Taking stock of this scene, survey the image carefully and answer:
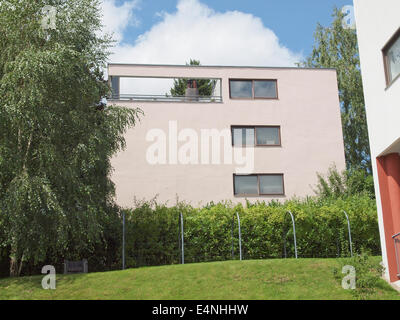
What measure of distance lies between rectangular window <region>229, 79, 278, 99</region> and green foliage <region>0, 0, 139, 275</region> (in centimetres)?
1026

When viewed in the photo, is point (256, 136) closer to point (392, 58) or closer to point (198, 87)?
point (392, 58)

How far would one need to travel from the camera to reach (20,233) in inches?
623

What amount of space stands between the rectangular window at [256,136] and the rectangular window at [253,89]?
5.99 ft

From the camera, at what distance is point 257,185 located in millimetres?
25938

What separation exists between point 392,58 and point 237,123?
42.8 feet

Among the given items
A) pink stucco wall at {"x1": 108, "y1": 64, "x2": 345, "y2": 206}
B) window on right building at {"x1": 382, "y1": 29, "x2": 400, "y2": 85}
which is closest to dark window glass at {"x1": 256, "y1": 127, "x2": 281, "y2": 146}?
pink stucco wall at {"x1": 108, "y1": 64, "x2": 345, "y2": 206}

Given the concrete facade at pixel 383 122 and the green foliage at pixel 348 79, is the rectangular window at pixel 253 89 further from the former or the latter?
the concrete facade at pixel 383 122

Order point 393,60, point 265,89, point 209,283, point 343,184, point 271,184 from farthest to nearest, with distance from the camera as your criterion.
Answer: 1. point 265,89
2. point 343,184
3. point 271,184
4. point 209,283
5. point 393,60

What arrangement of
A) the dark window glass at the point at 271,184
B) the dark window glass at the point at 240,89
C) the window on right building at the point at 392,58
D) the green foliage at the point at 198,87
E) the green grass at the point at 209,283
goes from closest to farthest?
the window on right building at the point at 392,58, the green grass at the point at 209,283, the dark window glass at the point at 271,184, the dark window glass at the point at 240,89, the green foliage at the point at 198,87

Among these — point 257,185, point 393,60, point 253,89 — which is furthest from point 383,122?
point 253,89

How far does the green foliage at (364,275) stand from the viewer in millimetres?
13883

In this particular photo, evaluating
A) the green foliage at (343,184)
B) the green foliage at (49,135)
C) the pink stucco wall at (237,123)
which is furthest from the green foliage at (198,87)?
the green foliage at (49,135)

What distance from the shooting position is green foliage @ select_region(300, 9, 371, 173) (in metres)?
36.7
